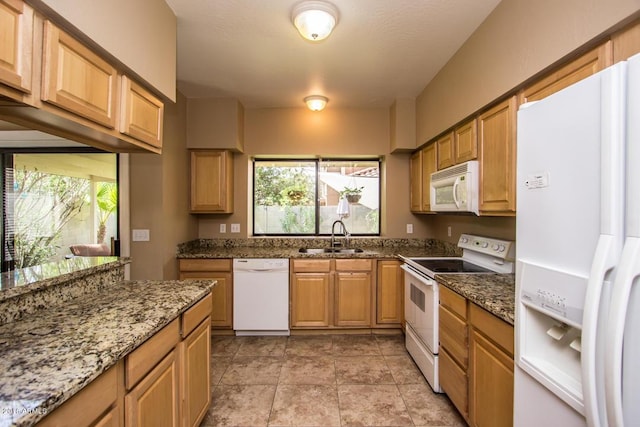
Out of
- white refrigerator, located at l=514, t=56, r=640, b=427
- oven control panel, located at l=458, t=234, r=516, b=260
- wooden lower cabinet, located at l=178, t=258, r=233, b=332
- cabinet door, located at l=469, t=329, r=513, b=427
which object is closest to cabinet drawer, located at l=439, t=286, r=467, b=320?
cabinet door, located at l=469, t=329, r=513, b=427

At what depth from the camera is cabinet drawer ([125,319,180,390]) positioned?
1.04 meters

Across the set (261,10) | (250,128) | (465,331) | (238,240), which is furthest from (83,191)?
(465,331)

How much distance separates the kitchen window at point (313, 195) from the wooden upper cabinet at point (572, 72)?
2323mm

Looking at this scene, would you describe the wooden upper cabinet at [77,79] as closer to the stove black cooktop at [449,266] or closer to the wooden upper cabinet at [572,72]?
the wooden upper cabinet at [572,72]

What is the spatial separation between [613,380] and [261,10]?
7.62 feet

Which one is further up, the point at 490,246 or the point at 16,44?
the point at 16,44

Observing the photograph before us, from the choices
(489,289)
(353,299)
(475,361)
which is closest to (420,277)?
(489,289)

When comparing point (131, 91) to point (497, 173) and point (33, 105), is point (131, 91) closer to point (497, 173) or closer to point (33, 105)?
point (33, 105)

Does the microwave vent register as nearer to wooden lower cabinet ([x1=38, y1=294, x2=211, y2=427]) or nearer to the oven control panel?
the oven control panel

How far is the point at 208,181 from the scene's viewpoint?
3.34 metres

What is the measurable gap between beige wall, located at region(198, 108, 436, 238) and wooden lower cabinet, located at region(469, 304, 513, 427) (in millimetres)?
2031

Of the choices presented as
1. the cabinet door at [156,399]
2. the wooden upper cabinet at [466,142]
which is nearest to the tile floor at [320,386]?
the cabinet door at [156,399]

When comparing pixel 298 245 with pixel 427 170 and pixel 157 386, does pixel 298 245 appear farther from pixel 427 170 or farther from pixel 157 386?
pixel 157 386

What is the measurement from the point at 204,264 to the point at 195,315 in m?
1.57
